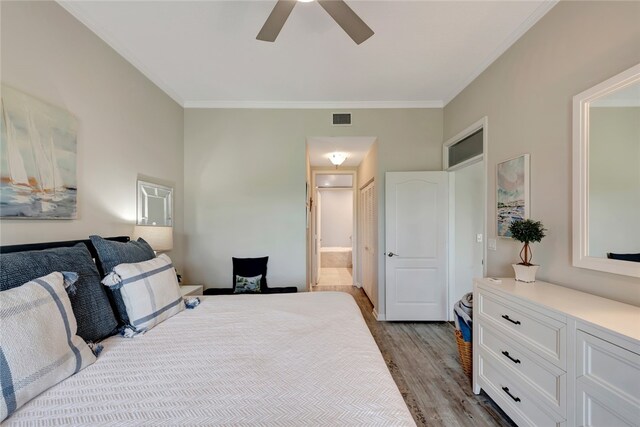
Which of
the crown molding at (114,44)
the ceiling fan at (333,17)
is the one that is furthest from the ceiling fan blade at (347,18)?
the crown molding at (114,44)

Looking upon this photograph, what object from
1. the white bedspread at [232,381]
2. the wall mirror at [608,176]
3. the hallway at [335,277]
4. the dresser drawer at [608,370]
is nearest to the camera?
the white bedspread at [232,381]

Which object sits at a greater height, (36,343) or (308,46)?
(308,46)

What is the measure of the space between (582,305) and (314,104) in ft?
10.2

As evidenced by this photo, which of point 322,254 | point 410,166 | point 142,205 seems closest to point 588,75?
point 410,166

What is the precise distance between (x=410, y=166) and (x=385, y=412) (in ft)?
10.1

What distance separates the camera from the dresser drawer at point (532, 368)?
1.27 metres

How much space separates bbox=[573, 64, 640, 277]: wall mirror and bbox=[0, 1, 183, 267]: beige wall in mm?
3257

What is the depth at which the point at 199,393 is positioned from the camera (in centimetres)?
89

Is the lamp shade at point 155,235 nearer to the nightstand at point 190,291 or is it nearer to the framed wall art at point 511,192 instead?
the nightstand at point 190,291

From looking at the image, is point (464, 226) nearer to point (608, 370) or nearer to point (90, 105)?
point (608, 370)

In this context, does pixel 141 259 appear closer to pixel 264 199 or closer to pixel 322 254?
pixel 264 199

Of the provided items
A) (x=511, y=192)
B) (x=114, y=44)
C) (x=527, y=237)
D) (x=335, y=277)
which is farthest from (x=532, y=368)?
(x=335, y=277)

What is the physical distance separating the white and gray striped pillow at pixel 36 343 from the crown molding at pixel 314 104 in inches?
109

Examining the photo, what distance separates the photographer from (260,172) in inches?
132
